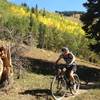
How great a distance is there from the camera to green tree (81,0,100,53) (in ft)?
Answer: 131

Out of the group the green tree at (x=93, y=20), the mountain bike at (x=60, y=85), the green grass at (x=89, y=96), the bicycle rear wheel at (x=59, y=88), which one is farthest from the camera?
the green tree at (x=93, y=20)

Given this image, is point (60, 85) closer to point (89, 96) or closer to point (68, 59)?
point (68, 59)

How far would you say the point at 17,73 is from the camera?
2369 cm

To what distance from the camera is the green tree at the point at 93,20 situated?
40.1 metres

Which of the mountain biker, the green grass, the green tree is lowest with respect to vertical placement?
the green grass

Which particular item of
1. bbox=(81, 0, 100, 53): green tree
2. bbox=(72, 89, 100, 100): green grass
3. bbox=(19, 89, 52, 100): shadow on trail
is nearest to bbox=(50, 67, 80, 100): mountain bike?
bbox=(19, 89, 52, 100): shadow on trail

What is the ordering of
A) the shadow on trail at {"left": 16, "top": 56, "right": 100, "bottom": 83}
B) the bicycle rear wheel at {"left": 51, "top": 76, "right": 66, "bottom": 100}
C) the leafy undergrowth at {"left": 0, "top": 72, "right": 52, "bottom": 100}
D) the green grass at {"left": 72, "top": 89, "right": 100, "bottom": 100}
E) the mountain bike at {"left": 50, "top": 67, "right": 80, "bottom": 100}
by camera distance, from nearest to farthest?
the leafy undergrowth at {"left": 0, "top": 72, "right": 52, "bottom": 100} → the mountain bike at {"left": 50, "top": 67, "right": 80, "bottom": 100} → the bicycle rear wheel at {"left": 51, "top": 76, "right": 66, "bottom": 100} → the green grass at {"left": 72, "top": 89, "right": 100, "bottom": 100} → the shadow on trail at {"left": 16, "top": 56, "right": 100, "bottom": 83}

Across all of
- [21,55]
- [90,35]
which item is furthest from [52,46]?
[21,55]

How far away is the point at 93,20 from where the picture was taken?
133ft

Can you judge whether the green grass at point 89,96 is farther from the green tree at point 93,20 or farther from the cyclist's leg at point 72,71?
the green tree at point 93,20

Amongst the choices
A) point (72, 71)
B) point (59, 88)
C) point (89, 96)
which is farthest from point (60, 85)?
point (89, 96)

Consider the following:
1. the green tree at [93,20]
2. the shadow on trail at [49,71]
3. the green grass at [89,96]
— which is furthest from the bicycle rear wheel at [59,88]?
the green tree at [93,20]

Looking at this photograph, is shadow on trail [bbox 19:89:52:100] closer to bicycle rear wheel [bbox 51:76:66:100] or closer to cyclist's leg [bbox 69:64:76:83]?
bicycle rear wheel [bbox 51:76:66:100]

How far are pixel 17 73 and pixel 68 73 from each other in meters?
4.82
